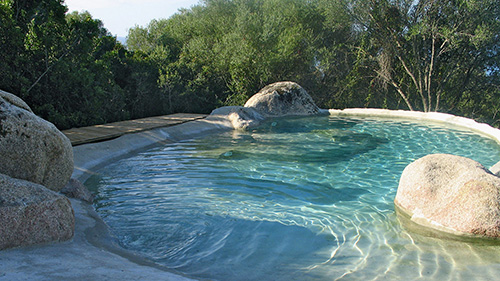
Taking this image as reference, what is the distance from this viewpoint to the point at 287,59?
18.3m

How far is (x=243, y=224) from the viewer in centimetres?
553

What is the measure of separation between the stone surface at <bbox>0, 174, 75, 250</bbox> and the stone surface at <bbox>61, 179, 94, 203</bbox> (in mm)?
1742

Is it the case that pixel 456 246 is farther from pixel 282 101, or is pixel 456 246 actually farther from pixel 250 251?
pixel 282 101

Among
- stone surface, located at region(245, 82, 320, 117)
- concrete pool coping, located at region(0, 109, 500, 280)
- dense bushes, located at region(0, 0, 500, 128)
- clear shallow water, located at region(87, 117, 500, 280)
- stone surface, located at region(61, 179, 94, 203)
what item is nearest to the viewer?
concrete pool coping, located at region(0, 109, 500, 280)

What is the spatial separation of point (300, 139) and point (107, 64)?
6455mm

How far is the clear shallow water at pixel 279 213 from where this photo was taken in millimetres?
4461

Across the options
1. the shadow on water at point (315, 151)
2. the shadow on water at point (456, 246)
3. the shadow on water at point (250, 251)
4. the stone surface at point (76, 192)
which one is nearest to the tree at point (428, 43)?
the shadow on water at point (315, 151)

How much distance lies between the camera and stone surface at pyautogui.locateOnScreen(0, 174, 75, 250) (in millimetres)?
3822

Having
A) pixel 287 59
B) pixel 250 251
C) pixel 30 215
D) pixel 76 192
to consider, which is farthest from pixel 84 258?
pixel 287 59

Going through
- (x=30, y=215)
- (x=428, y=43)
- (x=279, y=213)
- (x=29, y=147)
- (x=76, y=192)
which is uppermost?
(x=428, y=43)

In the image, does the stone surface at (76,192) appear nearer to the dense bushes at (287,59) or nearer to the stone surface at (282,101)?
the dense bushes at (287,59)

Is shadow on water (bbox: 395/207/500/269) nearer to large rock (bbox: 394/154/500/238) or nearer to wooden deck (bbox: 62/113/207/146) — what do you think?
large rock (bbox: 394/154/500/238)

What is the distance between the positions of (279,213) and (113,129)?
21.3 ft

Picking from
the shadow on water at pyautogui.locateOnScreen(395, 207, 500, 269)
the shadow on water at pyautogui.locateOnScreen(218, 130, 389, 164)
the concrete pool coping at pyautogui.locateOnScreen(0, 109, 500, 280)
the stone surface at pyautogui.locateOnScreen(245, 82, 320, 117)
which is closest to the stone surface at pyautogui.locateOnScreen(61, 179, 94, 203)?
the concrete pool coping at pyautogui.locateOnScreen(0, 109, 500, 280)
